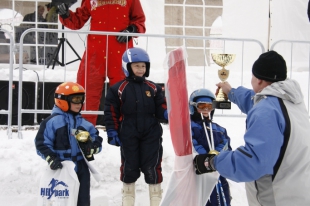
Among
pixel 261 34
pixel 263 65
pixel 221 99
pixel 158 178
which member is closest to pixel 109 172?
pixel 158 178

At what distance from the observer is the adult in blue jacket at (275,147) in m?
2.22

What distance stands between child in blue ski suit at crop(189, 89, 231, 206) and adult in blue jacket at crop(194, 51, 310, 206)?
112 centimetres

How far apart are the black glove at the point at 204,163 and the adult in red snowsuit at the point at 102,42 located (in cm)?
252

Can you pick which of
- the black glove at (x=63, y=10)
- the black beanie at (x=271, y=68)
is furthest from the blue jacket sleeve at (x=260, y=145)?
the black glove at (x=63, y=10)

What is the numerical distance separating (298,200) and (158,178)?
185 cm

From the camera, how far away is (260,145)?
2.20 m

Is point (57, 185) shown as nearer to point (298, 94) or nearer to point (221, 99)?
point (221, 99)

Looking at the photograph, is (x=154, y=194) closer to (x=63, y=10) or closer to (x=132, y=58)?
(x=132, y=58)

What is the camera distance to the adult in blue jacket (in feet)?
7.27

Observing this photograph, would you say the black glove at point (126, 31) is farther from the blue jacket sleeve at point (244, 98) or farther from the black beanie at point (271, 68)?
the black beanie at point (271, 68)

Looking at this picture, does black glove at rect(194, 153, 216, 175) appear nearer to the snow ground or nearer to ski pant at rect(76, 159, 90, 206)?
ski pant at rect(76, 159, 90, 206)

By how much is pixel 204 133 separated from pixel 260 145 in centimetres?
145

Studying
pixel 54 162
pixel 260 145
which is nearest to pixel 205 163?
pixel 260 145

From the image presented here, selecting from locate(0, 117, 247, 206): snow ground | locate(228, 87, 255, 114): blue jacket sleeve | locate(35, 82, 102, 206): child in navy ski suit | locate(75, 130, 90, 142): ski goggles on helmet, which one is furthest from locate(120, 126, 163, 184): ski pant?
locate(228, 87, 255, 114): blue jacket sleeve
